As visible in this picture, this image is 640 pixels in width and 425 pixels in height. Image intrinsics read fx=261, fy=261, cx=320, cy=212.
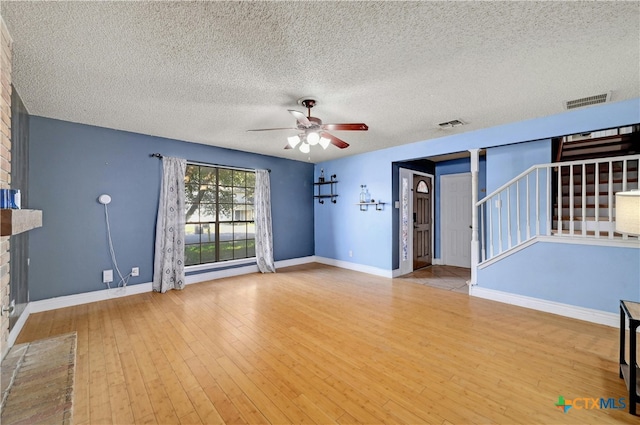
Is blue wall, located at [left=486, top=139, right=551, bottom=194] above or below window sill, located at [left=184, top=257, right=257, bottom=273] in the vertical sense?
above

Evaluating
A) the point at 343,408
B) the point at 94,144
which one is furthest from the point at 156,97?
the point at 343,408

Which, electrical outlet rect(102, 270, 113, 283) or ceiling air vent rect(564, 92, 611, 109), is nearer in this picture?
ceiling air vent rect(564, 92, 611, 109)

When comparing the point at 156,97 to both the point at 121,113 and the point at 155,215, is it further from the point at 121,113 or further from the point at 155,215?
the point at 155,215

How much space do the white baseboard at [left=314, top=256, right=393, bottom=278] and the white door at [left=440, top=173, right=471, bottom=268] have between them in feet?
6.61

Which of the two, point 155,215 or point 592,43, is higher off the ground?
point 592,43

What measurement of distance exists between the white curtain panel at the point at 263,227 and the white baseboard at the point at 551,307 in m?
3.83

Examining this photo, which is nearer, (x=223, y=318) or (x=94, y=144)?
(x=223, y=318)

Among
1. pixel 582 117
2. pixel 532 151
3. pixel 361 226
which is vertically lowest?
pixel 361 226

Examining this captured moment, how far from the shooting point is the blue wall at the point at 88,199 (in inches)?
137

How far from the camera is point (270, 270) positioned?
5.65 meters

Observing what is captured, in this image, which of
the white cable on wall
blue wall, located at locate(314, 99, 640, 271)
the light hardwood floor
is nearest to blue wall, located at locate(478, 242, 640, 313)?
the light hardwood floor

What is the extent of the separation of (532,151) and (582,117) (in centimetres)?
63

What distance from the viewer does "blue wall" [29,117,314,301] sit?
3471 millimetres

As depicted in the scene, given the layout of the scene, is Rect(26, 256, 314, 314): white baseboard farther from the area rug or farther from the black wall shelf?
the black wall shelf
